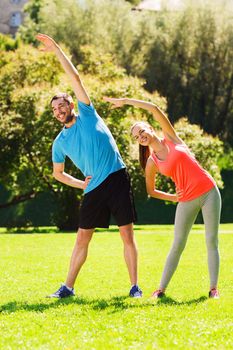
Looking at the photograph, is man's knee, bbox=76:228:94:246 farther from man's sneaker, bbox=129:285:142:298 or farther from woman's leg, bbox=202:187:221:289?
woman's leg, bbox=202:187:221:289

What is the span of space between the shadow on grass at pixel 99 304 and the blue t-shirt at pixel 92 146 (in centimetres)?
124

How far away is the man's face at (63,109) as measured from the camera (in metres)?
7.80

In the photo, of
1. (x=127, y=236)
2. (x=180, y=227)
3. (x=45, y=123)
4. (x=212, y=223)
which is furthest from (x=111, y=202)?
(x=45, y=123)

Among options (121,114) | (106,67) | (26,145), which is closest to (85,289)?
(121,114)

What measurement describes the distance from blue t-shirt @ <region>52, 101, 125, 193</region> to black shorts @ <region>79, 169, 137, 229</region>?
0.07 meters

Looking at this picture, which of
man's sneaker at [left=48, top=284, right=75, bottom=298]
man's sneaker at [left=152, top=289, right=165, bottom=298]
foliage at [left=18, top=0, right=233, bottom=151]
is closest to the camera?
man's sneaker at [left=152, top=289, right=165, bottom=298]

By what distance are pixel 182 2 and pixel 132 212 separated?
110ft

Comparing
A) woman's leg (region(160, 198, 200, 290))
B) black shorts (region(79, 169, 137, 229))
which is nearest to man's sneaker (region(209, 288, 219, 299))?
woman's leg (region(160, 198, 200, 290))

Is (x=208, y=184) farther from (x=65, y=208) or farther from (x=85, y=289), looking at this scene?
(x=65, y=208)

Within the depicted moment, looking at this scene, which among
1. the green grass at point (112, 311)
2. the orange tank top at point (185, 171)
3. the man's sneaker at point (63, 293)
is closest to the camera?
the green grass at point (112, 311)

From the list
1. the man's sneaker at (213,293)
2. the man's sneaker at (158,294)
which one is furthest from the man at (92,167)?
the man's sneaker at (213,293)

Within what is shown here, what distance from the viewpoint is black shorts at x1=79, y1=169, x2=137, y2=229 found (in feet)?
25.9

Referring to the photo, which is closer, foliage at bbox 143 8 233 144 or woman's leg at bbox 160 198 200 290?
woman's leg at bbox 160 198 200 290

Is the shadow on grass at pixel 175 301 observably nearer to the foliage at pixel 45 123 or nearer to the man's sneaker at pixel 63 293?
the man's sneaker at pixel 63 293
